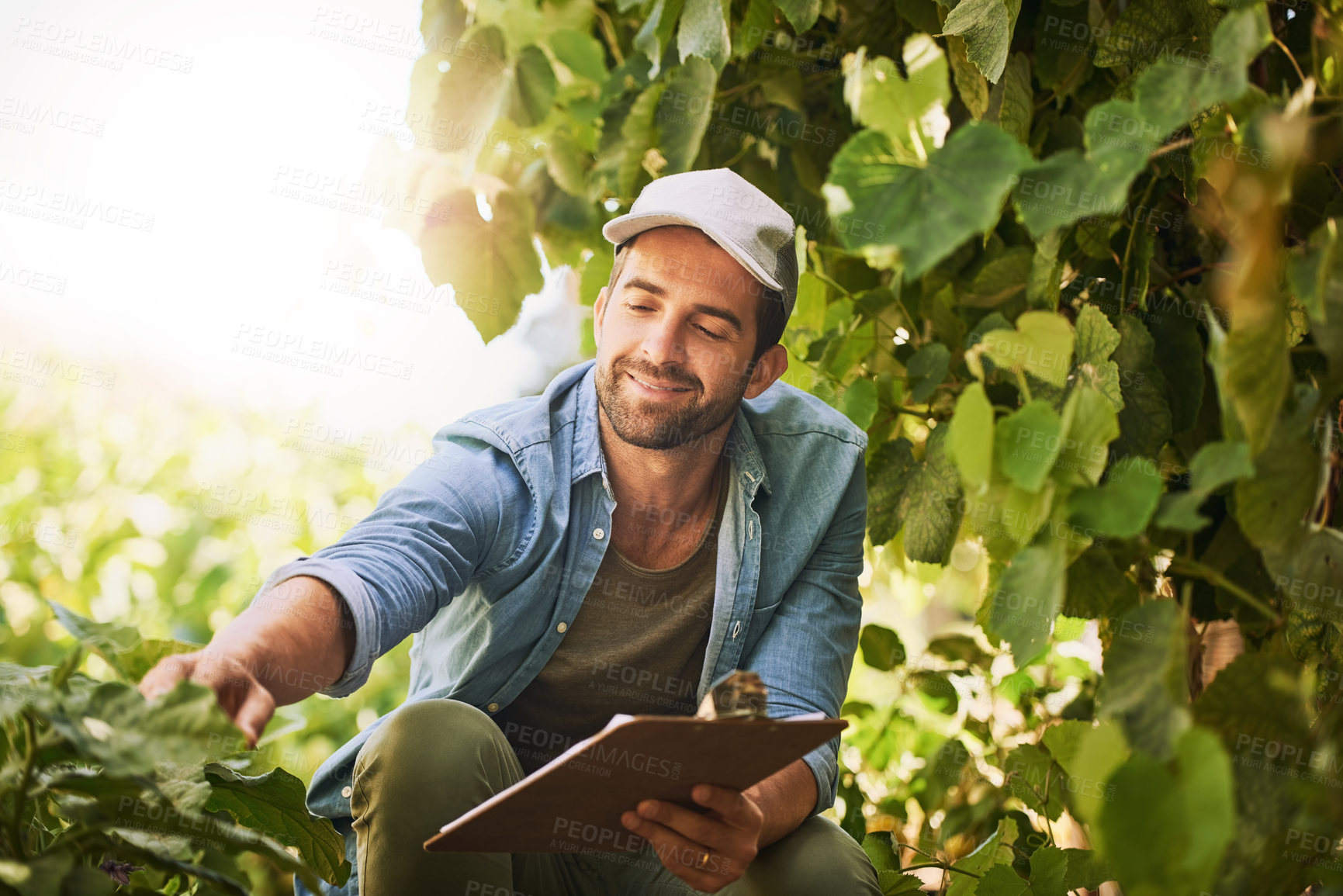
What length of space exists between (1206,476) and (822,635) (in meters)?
0.45

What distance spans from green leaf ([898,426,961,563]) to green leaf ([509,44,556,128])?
65cm

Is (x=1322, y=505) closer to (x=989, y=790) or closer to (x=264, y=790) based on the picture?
(x=989, y=790)

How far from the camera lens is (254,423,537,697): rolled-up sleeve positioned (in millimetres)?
739

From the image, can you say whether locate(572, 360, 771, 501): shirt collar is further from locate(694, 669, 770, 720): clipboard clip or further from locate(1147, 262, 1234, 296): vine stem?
locate(1147, 262, 1234, 296): vine stem

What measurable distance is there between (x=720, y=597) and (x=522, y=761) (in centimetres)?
25

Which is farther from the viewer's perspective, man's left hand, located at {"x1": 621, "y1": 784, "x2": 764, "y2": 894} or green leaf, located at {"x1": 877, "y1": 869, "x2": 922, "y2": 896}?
green leaf, located at {"x1": 877, "y1": 869, "x2": 922, "y2": 896}

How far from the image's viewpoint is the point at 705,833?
76cm

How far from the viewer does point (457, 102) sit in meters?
1.23

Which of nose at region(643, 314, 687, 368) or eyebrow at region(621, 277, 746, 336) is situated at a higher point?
eyebrow at region(621, 277, 746, 336)

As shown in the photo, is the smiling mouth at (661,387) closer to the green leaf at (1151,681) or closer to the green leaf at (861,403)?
the green leaf at (861,403)

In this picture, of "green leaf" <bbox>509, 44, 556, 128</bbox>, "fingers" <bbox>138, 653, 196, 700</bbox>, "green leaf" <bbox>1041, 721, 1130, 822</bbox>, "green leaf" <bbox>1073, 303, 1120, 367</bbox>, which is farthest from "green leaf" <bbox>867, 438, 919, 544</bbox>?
"fingers" <bbox>138, 653, 196, 700</bbox>

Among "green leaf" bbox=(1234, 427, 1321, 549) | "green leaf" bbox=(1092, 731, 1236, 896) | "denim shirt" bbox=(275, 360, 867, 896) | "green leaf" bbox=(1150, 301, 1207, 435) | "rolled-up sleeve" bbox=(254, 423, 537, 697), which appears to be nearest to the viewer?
"green leaf" bbox=(1092, 731, 1236, 896)

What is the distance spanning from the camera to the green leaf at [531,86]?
122cm

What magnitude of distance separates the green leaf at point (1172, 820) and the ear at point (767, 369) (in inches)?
20.9
